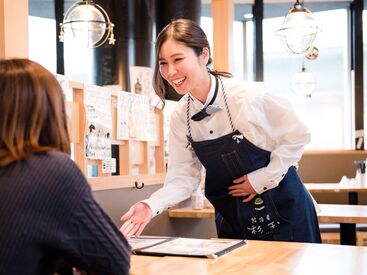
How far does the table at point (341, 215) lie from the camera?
2562mm

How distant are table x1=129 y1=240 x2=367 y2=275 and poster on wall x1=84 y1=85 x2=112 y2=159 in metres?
0.95

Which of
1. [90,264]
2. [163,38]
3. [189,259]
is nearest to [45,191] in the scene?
[90,264]

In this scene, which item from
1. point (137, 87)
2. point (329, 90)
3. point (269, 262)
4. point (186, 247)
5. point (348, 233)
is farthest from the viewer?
point (329, 90)

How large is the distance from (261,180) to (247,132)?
0.20 m

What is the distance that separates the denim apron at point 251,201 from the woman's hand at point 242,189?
0.02 meters

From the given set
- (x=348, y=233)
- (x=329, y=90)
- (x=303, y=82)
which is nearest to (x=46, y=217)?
(x=348, y=233)

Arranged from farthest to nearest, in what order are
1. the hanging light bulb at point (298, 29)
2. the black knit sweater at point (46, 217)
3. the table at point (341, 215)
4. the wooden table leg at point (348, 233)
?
the hanging light bulb at point (298, 29)
the wooden table leg at point (348, 233)
the table at point (341, 215)
the black knit sweater at point (46, 217)

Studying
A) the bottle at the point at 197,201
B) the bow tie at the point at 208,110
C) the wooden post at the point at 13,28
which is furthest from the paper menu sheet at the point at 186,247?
the bottle at the point at 197,201

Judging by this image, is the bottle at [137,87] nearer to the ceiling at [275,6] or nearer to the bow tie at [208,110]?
the ceiling at [275,6]

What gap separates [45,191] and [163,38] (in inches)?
47.1

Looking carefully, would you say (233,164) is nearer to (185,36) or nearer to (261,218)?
(261,218)

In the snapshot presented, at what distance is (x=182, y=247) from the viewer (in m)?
1.73

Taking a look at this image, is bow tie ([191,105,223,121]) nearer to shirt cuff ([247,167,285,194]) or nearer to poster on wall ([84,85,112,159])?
shirt cuff ([247,167,285,194])

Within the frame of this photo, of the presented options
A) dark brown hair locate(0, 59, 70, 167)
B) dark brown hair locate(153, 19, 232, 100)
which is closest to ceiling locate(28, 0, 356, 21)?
dark brown hair locate(153, 19, 232, 100)
